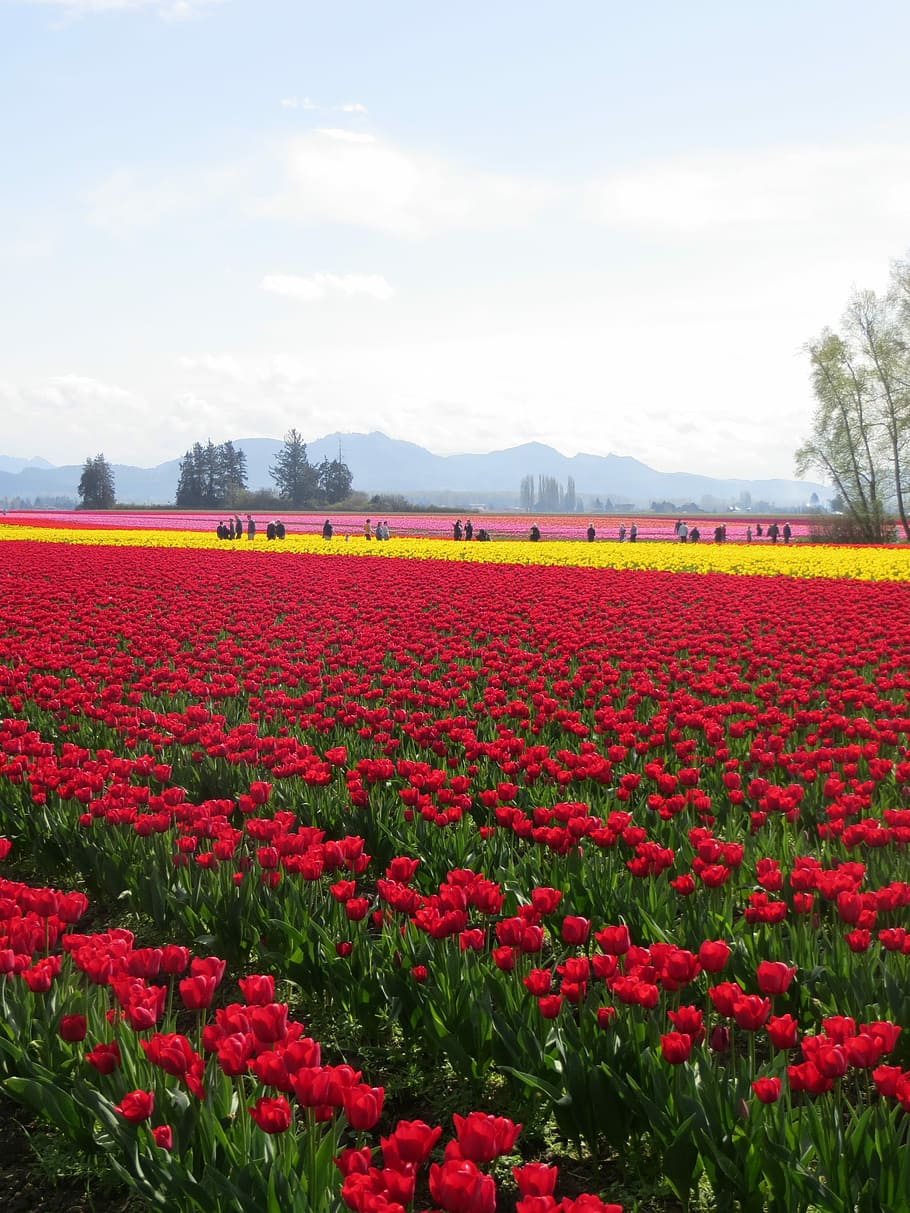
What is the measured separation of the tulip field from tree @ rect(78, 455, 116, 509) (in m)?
133

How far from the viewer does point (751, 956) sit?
4.32 meters

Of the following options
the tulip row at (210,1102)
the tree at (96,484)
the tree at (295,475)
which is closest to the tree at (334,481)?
the tree at (295,475)

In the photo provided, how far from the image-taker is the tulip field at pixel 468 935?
295 cm

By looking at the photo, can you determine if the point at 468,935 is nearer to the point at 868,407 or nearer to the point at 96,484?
the point at 868,407

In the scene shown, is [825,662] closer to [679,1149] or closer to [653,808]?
[653,808]

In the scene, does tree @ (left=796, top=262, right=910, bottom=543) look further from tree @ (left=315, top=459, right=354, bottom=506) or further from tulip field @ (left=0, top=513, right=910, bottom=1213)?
tree @ (left=315, top=459, right=354, bottom=506)

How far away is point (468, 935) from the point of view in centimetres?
397

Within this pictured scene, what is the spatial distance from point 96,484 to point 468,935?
470 feet

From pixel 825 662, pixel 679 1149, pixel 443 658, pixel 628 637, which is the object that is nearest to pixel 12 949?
pixel 679 1149

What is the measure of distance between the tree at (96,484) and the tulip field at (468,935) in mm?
132568

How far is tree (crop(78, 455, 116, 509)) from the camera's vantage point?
135 meters

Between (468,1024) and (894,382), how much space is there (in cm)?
5346

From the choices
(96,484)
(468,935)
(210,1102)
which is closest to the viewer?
(210,1102)

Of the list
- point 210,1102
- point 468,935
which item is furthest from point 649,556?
point 210,1102
